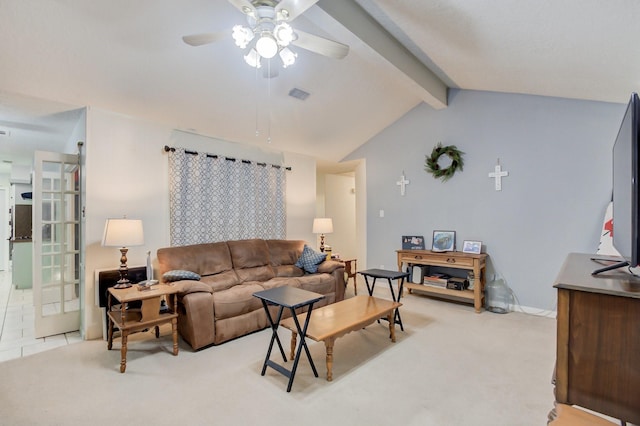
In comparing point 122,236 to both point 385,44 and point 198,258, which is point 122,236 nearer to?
point 198,258

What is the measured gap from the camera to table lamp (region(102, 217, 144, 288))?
282 centimetres

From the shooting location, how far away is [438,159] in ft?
15.0

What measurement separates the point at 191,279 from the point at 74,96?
2.09 m

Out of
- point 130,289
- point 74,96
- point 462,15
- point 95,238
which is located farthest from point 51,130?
point 462,15

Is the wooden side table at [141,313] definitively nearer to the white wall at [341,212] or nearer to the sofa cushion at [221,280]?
the sofa cushion at [221,280]

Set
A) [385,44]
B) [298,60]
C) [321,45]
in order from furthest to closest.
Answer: [298,60]
[385,44]
[321,45]

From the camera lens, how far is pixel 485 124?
4098 mm

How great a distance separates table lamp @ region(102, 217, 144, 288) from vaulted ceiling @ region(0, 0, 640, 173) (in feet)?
4.19

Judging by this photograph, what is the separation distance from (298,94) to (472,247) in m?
3.09

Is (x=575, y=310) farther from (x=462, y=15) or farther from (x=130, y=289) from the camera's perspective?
(x=130, y=289)

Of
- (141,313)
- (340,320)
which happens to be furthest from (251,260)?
(340,320)

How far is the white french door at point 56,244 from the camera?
3.07m

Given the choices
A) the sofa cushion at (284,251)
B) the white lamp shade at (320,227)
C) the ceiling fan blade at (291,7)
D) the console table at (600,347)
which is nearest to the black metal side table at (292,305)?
the console table at (600,347)

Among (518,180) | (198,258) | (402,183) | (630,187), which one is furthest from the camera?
Result: (402,183)
